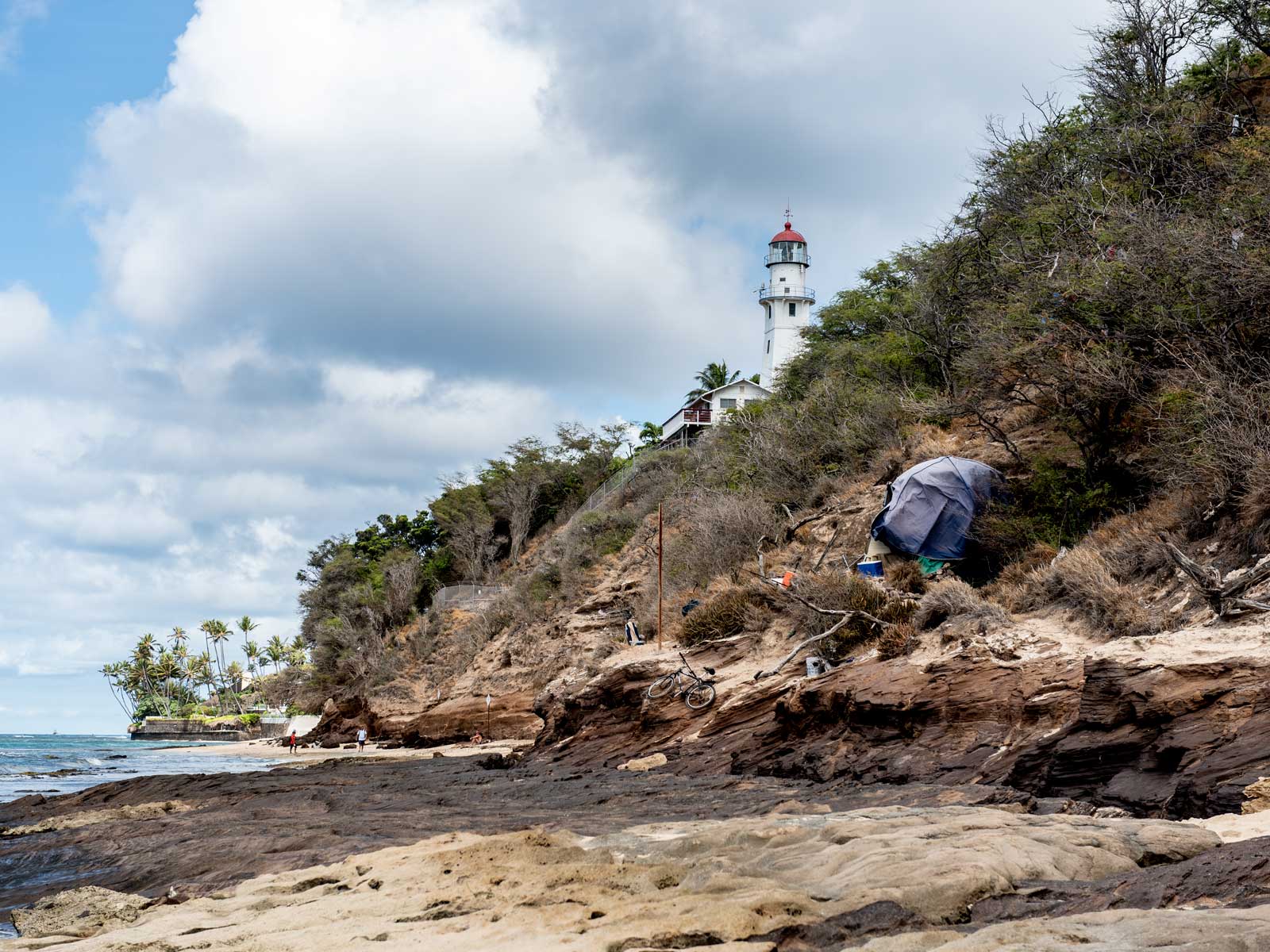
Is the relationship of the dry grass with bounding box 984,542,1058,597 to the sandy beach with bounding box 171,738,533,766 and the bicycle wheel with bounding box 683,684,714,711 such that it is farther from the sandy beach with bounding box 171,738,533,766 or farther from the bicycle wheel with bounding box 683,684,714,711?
the sandy beach with bounding box 171,738,533,766

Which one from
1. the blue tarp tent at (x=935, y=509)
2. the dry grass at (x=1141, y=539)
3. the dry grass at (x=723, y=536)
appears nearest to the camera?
the dry grass at (x=1141, y=539)

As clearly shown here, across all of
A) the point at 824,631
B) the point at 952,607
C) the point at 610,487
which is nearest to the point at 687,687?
the point at 824,631

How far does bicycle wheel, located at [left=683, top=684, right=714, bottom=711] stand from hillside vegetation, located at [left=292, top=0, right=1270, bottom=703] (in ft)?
7.44

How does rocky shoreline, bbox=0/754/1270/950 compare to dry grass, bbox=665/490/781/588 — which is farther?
dry grass, bbox=665/490/781/588

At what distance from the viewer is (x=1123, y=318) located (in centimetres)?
1795

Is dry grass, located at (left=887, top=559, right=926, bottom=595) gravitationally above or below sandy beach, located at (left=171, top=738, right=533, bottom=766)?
above

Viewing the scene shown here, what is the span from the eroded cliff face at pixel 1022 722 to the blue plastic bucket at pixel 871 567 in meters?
2.82

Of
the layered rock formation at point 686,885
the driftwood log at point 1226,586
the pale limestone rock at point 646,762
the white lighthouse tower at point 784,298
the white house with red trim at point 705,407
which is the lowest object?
the pale limestone rock at point 646,762

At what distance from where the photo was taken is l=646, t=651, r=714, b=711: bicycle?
17.6 m

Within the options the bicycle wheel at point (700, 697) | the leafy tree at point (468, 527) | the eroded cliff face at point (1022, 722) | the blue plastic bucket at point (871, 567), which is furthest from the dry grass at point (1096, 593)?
the leafy tree at point (468, 527)

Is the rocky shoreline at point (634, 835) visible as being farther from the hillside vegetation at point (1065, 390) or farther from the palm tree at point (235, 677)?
the palm tree at point (235, 677)

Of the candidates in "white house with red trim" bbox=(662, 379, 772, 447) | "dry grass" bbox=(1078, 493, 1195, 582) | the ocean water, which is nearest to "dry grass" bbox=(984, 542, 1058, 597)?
"dry grass" bbox=(1078, 493, 1195, 582)

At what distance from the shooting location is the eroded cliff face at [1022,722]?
29.4 ft

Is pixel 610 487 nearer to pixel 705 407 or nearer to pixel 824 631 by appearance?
pixel 705 407
